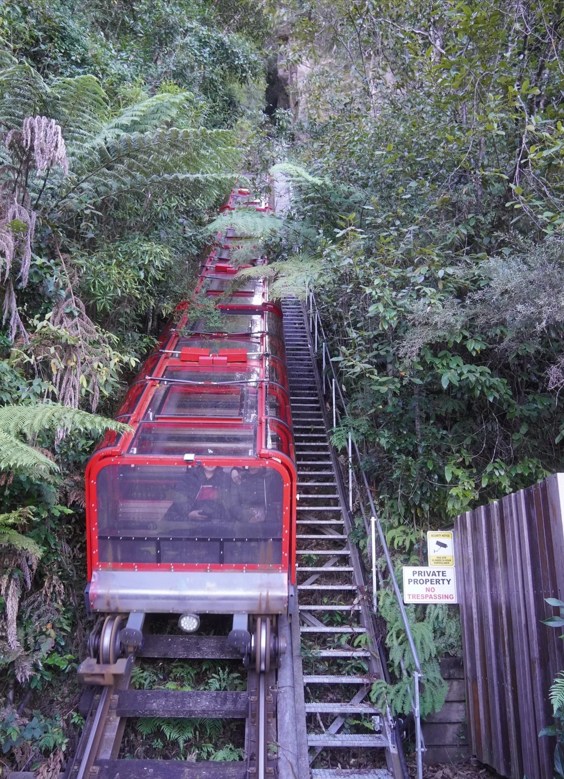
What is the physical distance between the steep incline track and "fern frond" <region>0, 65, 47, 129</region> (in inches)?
220

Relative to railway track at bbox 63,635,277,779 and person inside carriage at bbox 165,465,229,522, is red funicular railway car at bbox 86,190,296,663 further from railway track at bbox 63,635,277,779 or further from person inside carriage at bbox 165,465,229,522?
railway track at bbox 63,635,277,779

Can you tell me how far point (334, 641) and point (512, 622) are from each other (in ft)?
6.85

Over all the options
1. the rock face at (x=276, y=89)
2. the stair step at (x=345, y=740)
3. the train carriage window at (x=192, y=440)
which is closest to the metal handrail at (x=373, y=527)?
the stair step at (x=345, y=740)

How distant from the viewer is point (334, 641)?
5.75 metres

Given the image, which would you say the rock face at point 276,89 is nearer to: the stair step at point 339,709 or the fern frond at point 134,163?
the fern frond at point 134,163

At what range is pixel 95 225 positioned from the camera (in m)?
6.92

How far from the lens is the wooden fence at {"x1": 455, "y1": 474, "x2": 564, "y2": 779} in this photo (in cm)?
369

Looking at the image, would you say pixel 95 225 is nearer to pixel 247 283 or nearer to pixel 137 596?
pixel 247 283

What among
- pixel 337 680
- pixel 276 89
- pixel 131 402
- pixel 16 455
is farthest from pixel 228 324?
pixel 276 89

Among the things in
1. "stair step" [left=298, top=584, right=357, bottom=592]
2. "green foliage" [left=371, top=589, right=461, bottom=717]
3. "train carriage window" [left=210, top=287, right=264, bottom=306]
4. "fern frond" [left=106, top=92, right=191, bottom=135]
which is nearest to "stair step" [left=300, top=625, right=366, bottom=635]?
"green foliage" [left=371, top=589, right=461, bottom=717]

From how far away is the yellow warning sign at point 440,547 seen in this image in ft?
18.4

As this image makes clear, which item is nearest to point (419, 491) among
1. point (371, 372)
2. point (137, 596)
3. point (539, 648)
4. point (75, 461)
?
point (371, 372)

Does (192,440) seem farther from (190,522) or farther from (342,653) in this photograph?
(342,653)

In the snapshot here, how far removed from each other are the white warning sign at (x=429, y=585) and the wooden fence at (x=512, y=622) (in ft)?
0.33
